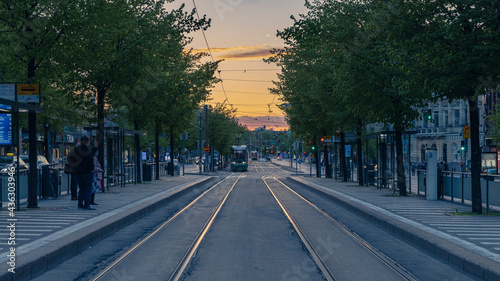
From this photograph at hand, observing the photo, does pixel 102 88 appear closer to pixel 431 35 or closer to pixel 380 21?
pixel 380 21

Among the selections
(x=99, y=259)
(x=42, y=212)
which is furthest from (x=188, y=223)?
(x=99, y=259)

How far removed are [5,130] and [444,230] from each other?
1129 centimetres

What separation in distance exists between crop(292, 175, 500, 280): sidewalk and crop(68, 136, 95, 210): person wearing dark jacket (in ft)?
25.1

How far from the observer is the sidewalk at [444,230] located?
26.7ft

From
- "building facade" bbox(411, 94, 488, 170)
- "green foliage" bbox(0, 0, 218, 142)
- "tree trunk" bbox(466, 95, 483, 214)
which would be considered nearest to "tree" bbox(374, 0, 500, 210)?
"tree trunk" bbox(466, 95, 483, 214)

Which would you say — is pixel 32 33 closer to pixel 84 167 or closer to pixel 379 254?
pixel 84 167

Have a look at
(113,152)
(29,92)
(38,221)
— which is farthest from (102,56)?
(113,152)

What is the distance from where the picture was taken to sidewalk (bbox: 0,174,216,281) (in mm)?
7911

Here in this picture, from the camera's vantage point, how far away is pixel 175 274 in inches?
305

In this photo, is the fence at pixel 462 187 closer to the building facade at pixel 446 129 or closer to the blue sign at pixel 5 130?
the blue sign at pixel 5 130

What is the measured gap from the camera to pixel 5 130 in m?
14.9

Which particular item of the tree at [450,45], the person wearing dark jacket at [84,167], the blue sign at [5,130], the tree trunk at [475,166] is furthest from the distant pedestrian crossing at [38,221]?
the tree trunk at [475,166]

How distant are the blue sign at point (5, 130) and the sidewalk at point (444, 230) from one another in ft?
32.0

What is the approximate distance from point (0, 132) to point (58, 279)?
8686 mm
